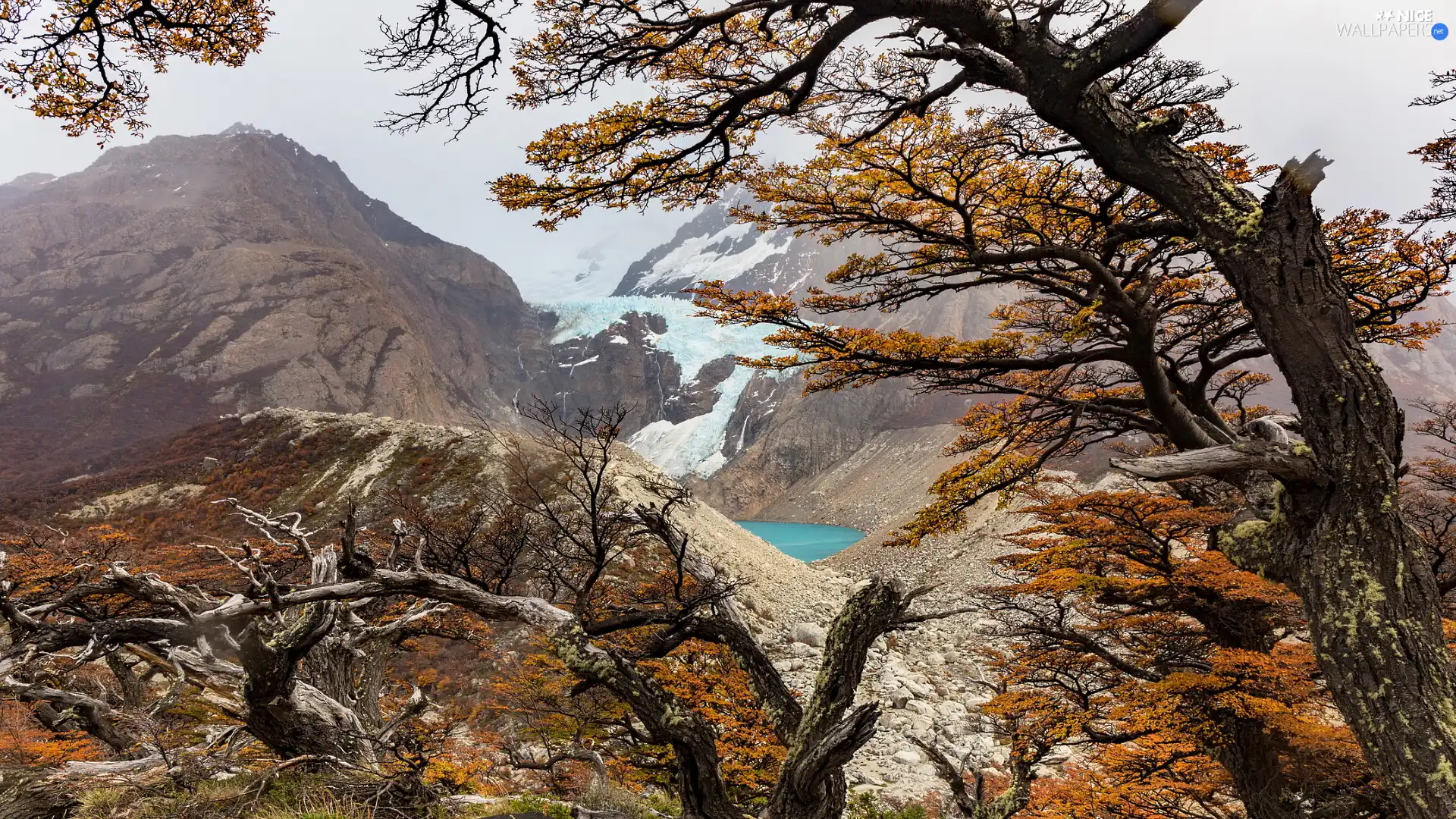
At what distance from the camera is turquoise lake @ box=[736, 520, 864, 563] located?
2267 inches

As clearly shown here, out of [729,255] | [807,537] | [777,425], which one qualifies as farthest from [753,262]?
[807,537]

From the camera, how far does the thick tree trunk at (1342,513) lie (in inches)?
119

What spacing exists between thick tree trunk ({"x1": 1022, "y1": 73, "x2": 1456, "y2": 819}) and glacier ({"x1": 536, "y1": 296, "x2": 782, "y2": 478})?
8388 centimetres

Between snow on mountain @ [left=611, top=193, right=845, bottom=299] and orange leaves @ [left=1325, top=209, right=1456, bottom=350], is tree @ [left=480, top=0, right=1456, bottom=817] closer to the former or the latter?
orange leaves @ [left=1325, top=209, right=1456, bottom=350]

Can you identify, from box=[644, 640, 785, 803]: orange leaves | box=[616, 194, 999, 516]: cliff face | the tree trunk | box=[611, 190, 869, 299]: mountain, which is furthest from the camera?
box=[611, 190, 869, 299]: mountain

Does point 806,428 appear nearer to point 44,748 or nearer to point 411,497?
point 411,497

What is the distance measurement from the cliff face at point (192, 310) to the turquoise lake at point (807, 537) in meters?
43.5

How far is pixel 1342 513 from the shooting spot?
3.30 metres

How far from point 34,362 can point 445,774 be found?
87129mm

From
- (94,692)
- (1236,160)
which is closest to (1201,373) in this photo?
(1236,160)

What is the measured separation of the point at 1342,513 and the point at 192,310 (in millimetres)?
95849

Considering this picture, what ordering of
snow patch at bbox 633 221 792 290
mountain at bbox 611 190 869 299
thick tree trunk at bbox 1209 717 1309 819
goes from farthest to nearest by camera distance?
1. snow patch at bbox 633 221 792 290
2. mountain at bbox 611 190 869 299
3. thick tree trunk at bbox 1209 717 1309 819

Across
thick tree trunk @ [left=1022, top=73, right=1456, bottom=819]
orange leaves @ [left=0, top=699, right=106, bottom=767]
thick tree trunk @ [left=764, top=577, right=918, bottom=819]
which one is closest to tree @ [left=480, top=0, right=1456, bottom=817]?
thick tree trunk @ [left=1022, top=73, right=1456, bottom=819]

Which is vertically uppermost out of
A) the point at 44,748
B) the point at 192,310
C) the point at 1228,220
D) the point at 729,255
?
the point at 729,255
